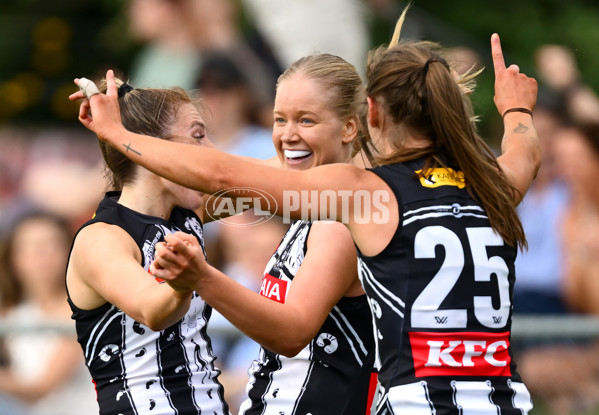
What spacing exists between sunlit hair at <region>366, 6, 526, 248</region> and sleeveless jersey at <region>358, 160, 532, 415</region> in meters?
0.07

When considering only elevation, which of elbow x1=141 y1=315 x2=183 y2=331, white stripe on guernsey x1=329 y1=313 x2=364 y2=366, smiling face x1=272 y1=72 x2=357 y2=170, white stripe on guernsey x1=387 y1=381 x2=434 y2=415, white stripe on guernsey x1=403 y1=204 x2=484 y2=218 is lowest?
white stripe on guernsey x1=387 y1=381 x2=434 y2=415

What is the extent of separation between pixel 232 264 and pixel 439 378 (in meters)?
4.04

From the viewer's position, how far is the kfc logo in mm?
3070

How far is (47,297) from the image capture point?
6789 millimetres

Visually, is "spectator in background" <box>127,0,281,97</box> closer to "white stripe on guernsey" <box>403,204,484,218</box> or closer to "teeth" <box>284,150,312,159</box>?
"teeth" <box>284,150,312,159</box>

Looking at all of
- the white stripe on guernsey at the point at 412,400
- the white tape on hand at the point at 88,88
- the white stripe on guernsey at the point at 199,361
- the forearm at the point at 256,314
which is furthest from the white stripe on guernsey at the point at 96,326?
the white stripe on guernsey at the point at 412,400

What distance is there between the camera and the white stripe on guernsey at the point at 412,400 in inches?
120

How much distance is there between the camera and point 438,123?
317cm

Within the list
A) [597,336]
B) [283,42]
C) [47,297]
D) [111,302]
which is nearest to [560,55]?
[283,42]

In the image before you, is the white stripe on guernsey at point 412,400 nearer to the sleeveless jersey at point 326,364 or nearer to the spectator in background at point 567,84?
the sleeveless jersey at point 326,364

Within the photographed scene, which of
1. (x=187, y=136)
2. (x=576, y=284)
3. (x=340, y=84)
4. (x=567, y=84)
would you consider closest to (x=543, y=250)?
(x=576, y=284)

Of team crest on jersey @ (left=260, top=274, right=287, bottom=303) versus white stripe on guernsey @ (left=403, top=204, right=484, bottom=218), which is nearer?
white stripe on guernsey @ (left=403, top=204, right=484, bottom=218)

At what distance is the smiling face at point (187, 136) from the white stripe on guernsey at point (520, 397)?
55.3 inches

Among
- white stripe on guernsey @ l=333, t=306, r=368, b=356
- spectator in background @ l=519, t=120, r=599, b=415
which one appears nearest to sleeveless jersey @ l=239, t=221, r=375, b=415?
white stripe on guernsey @ l=333, t=306, r=368, b=356
